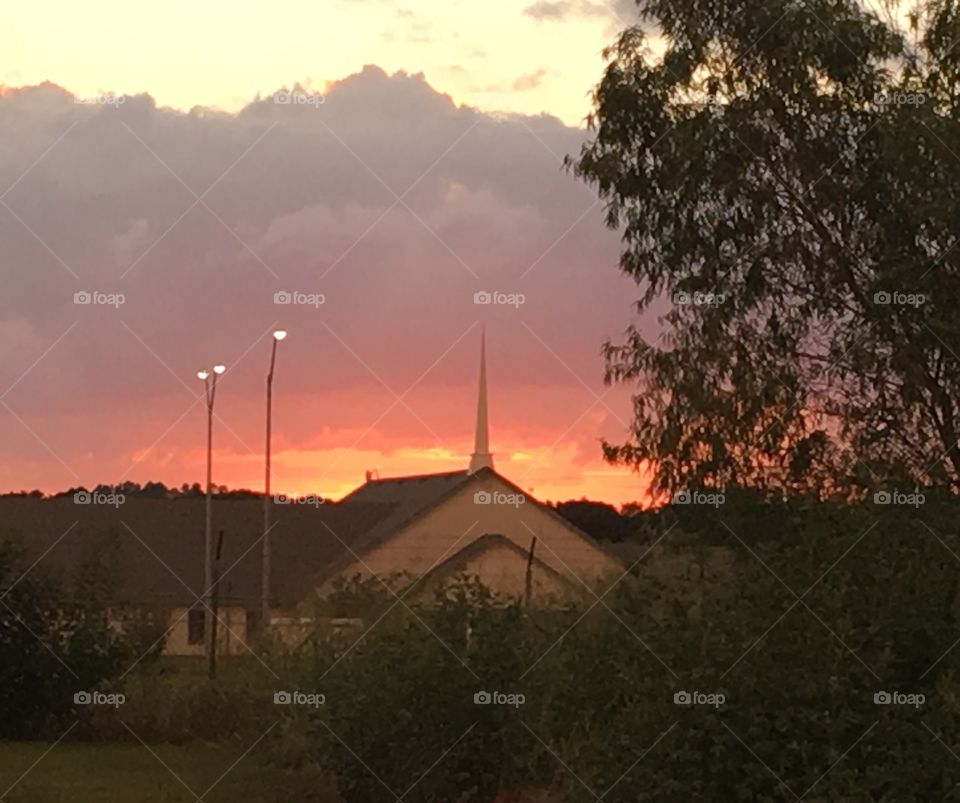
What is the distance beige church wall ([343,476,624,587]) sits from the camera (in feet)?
186

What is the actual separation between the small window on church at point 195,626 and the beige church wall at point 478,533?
16.7ft

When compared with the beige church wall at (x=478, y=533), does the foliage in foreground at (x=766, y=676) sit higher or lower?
lower

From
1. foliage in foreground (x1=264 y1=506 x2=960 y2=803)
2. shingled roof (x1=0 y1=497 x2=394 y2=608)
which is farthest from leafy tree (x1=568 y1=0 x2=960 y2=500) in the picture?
shingled roof (x1=0 y1=497 x2=394 y2=608)

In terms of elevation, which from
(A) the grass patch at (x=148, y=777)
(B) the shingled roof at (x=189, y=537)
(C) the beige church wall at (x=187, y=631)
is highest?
(B) the shingled roof at (x=189, y=537)

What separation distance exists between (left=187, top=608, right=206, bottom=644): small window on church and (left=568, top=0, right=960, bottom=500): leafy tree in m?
35.1

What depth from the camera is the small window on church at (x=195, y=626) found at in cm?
5494

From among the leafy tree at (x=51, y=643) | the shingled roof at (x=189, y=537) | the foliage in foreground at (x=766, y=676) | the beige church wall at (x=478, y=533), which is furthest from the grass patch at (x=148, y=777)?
the beige church wall at (x=478, y=533)

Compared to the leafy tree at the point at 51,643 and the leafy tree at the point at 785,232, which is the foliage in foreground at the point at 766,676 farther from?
the leafy tree at the point at 51,643

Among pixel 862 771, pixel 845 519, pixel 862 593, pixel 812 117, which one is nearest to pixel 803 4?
pixel 812 117

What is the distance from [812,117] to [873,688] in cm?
1064

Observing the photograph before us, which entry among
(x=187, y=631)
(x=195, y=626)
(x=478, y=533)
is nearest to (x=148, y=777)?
(x=187, y=631)

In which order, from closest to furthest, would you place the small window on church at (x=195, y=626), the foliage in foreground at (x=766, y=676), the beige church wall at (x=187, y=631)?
the foliage in foreground at (x=766, y=676) < the beige church wall at (x=187, y=631) < the small window on church at (x=195, y=626)

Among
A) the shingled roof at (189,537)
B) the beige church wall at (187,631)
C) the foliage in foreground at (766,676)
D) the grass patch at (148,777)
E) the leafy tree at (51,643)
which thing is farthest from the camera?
the shingled roof at (189,537)

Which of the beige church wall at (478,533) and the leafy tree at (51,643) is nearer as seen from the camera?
the leafy tree at (51,643)
